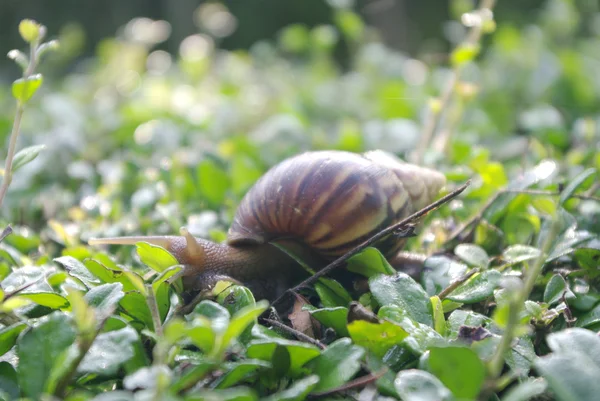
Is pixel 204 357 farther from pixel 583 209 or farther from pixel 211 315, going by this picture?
pixel 583 209

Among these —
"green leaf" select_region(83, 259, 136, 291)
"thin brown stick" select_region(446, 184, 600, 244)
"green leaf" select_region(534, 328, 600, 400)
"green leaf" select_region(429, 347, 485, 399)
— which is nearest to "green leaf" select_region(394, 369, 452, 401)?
"green leaf" select_region(429, 347, 485, 399)

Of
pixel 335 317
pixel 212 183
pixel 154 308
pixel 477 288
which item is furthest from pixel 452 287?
pixel 212 183

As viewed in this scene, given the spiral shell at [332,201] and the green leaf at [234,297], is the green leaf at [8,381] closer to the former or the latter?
the green leaf at [234,297]

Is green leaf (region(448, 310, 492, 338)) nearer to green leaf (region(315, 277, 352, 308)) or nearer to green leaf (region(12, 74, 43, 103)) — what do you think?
green leaf (region(315, 277, 352, 308))

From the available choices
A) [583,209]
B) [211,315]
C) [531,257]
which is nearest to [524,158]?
[583,209]

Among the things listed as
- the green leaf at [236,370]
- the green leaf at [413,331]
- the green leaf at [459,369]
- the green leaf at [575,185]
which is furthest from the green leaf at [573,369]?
the green leaf at [575,185]
